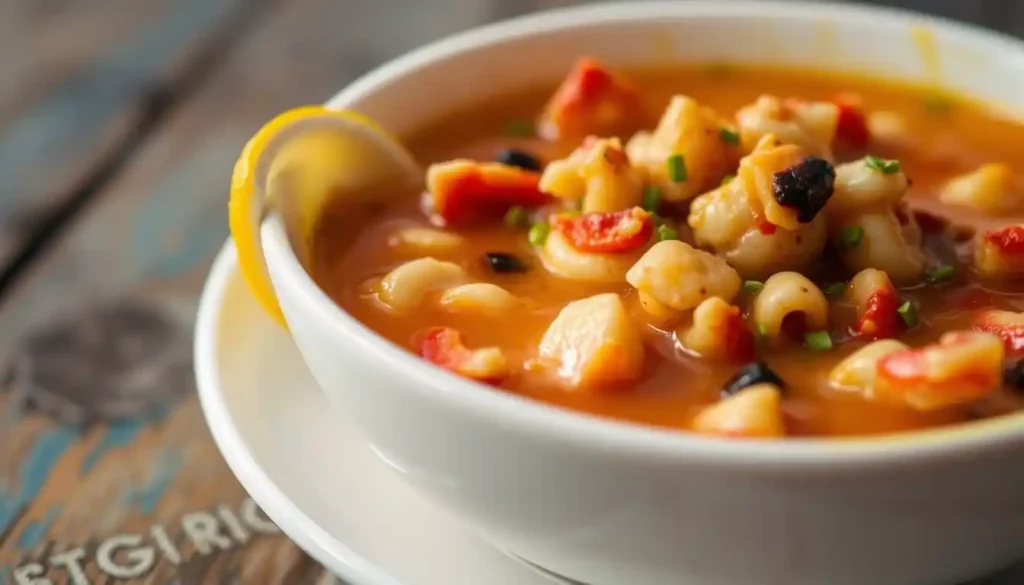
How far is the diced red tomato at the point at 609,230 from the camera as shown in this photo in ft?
4.73

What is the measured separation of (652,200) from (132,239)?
4.00ft

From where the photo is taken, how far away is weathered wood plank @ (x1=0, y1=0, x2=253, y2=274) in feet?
8.17

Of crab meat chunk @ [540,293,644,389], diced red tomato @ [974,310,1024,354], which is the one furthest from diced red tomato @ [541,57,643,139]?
diced red tomato @ [974,310,1024,354]

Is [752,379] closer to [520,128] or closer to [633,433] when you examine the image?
[633,433]

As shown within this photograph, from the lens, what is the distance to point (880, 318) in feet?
4.35

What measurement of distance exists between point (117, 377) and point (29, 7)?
1826 millimetres

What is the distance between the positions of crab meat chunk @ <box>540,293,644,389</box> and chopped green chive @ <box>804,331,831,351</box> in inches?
7.6

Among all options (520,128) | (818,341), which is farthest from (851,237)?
(520,128)

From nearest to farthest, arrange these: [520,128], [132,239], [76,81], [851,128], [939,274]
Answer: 1. [939,274]
2. [851,128]
3. [520,128]
4. [132,239]
5. [76,81]

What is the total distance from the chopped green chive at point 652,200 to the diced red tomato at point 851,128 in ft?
1.35

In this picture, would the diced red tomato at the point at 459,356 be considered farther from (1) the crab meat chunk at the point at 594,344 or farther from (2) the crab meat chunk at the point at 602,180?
(2) the crab meat chunk at the point at 602,180

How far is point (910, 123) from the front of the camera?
6.25 ft

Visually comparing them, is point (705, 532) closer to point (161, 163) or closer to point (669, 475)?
point (669, 475)

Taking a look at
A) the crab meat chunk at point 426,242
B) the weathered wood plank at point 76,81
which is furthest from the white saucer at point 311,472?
the weathered wood plank at point 76,81
